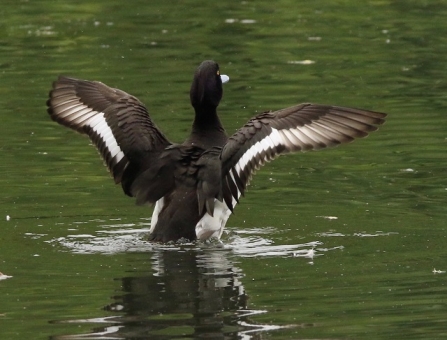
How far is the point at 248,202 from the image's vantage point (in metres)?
11.4

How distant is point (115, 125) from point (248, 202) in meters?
1.53

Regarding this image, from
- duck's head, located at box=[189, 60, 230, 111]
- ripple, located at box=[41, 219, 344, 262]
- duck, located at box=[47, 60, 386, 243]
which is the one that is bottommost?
ripple, located at box=[41, 219, 344, 262]

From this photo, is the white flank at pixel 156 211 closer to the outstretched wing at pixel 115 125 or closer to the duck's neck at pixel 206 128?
the outstretched wing at pixel 115 125

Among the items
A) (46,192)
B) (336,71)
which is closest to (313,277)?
(46,192)

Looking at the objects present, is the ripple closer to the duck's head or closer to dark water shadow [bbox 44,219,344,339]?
dark water shadow [bbox 44,219,344,339]

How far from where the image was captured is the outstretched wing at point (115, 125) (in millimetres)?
10398

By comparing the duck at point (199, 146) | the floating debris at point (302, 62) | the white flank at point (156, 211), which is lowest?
the white flank at point (156, 211)

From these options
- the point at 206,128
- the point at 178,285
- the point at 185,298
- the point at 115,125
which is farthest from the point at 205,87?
the point at 185,298

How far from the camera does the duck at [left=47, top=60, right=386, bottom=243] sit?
9859 millimetres

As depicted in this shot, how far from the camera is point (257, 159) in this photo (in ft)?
32.1

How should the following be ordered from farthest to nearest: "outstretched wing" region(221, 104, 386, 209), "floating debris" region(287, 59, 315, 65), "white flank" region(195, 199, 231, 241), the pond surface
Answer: "floating debris" region(287, 59, 315, 65) < "white flank" region(195, 199, 231, 241) < "outstretched wing" region(221, 104, 386, 209) < the pond surface

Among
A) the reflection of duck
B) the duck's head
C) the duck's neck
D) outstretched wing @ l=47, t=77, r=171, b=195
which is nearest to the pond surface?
the reflection of duck

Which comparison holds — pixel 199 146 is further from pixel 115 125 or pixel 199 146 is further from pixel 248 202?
pixel 248 202

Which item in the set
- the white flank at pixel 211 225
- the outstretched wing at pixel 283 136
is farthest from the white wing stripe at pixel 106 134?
the outstretched wing at pixel 283 136
